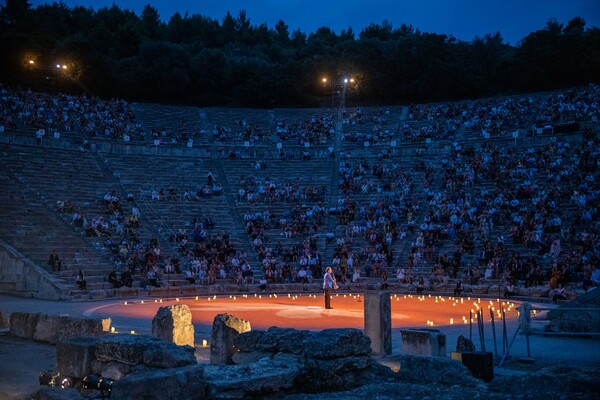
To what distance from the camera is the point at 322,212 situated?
33.4m

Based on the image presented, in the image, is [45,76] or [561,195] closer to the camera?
[561,195]

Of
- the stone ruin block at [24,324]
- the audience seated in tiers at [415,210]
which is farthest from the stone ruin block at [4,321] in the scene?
the audience seated in tiers at [415,210]

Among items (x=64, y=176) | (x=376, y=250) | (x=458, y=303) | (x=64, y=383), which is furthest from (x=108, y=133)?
(x=64, y=383)

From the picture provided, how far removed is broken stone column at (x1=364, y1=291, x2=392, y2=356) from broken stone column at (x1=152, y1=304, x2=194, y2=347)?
3369mm

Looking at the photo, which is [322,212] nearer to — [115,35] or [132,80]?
[132,80]

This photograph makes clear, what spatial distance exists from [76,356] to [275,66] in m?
55.4

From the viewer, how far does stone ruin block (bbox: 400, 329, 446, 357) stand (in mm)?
9797

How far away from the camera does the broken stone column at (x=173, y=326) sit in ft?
35.8

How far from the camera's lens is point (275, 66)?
6131cm

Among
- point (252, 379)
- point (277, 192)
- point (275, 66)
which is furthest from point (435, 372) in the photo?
point (275, 66)

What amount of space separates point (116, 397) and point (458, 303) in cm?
1690

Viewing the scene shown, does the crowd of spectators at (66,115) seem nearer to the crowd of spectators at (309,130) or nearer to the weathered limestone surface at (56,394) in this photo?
the crowd of spectators at (309,130)

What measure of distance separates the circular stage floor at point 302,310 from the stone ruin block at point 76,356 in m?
5.05

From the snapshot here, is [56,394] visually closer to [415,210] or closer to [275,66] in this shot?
[415,210]
